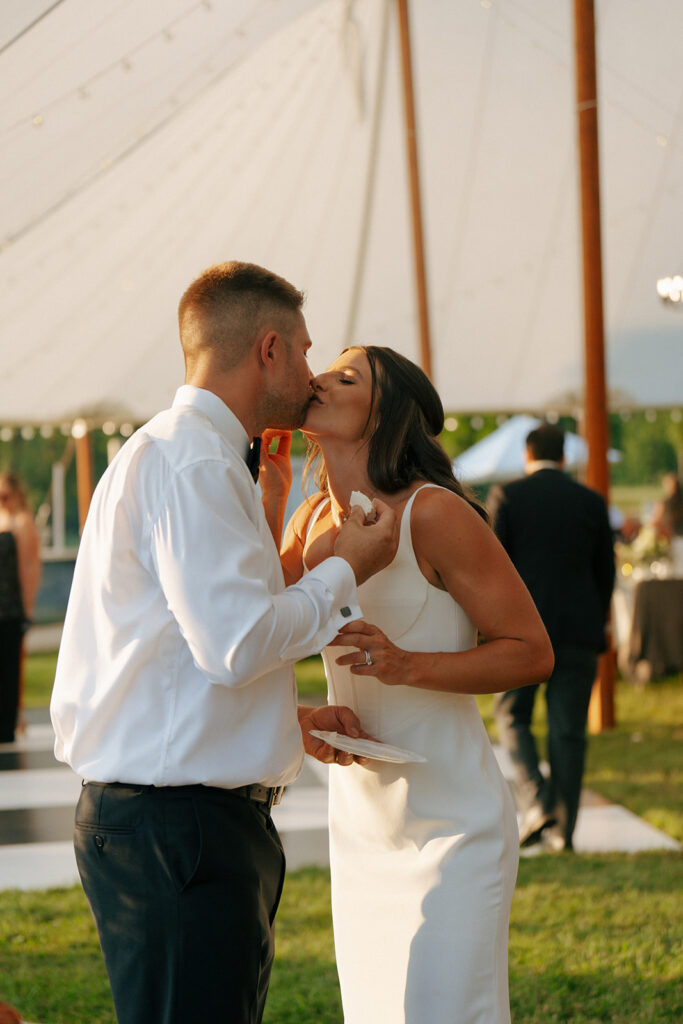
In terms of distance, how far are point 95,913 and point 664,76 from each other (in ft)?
24.9

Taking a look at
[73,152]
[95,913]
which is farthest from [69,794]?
[95,913]

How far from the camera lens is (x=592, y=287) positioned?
623 cm

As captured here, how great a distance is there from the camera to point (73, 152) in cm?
505

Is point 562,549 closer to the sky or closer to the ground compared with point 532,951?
closer to the sky

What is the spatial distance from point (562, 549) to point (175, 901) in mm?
3241

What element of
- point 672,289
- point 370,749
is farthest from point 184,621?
point 672,289

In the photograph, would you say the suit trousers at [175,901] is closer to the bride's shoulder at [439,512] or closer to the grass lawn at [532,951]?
the bride's shoulder at [439,512]

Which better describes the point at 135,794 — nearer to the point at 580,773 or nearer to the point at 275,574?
the point at 275,574

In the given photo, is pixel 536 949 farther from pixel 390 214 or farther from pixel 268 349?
pixel 390 214

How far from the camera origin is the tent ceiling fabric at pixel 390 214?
789 cm

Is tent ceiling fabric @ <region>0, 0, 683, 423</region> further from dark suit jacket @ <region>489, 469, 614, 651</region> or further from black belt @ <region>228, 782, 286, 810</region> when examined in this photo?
black belt @ <region>228, 782, 286, 810</region>

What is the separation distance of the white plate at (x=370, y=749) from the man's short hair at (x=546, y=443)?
9.77ft

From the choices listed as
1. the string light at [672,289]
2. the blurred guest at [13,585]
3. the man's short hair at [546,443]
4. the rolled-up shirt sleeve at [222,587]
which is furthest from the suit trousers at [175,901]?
the blurred guest at [13,585]

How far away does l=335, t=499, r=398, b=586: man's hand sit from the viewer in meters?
1.67
